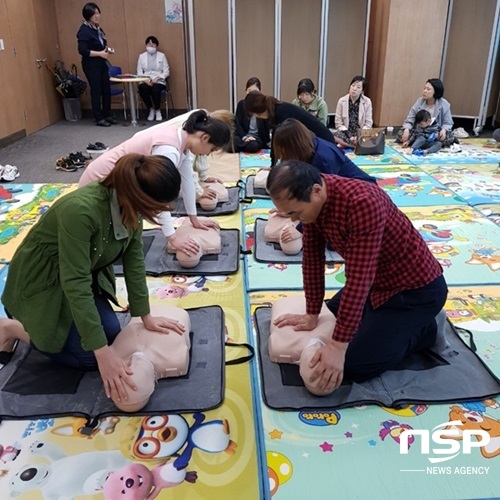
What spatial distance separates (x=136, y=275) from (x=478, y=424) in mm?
1150

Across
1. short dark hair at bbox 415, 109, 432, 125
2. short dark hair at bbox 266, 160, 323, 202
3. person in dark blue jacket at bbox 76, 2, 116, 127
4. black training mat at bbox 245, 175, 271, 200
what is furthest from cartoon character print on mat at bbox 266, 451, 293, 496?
person in dark blue jacket at bbox 76, 2, 116, 127

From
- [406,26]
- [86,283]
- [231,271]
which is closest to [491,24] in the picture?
[406,26]

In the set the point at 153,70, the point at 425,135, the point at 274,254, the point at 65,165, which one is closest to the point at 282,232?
the point at 274,254

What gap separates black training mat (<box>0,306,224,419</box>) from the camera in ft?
4.94

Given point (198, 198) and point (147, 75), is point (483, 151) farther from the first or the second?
point (147, 75)

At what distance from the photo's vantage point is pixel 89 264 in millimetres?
1371

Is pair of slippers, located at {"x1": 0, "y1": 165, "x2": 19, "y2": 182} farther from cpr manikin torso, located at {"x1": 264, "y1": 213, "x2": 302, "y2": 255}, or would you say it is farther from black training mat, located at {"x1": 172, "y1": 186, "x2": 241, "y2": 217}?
cpr manikin torso, located at {"x1": 264, "y1": 213, "x2": 302, "y2": 255}

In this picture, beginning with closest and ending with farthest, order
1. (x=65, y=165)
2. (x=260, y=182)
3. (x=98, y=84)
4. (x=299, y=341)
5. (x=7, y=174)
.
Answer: (x=299, y=341) → (x=260, y=182) → (x=7, y=174) → (x=65, y=165) → (x=98, y=84)

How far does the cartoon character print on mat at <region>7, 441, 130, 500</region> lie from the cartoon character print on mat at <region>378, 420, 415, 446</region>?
73 cm

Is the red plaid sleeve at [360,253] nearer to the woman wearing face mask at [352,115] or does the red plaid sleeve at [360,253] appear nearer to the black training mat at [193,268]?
the black training mat at [193,268]

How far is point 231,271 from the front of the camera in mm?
2395

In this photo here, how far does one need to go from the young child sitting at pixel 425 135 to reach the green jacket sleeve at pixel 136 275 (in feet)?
12.7

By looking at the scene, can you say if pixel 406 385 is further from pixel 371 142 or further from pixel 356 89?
pixel 356 89

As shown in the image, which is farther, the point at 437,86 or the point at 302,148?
the point at 437,86
